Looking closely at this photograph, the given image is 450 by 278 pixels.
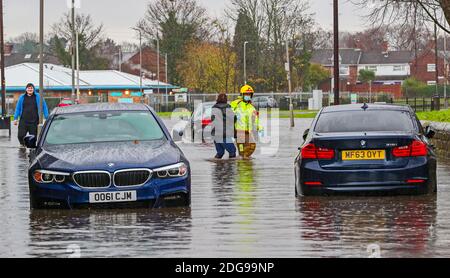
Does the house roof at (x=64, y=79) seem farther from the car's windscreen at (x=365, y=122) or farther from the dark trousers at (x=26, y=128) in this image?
the car's windscreen at (x=365, y=122)

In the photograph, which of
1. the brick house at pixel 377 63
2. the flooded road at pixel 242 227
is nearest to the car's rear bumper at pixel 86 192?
the flooded road at pixel 242 227

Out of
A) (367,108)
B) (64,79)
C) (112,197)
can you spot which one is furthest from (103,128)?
(64,79)

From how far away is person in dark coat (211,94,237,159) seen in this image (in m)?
26.2

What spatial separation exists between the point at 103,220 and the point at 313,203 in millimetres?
3131

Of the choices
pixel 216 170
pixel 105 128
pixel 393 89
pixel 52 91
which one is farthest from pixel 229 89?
pixel 105 128

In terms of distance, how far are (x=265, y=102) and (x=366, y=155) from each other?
250ft

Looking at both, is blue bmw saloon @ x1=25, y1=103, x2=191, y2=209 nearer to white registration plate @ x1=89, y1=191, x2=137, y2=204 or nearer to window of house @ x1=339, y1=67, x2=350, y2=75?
white registration plate @ x1=89, y1=191, x2=137, y2=204

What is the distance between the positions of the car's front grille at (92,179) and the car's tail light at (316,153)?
2.83 meters

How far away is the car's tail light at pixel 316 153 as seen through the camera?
49.9ft

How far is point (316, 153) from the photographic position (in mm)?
15266

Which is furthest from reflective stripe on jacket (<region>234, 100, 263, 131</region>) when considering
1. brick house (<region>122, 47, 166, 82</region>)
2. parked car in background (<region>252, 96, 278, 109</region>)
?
brick house (<region>122, 47, 166, 82</region>)

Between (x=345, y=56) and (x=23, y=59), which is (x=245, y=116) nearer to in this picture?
(x=23, y=59)

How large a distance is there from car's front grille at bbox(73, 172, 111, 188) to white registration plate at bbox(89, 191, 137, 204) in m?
0.10
